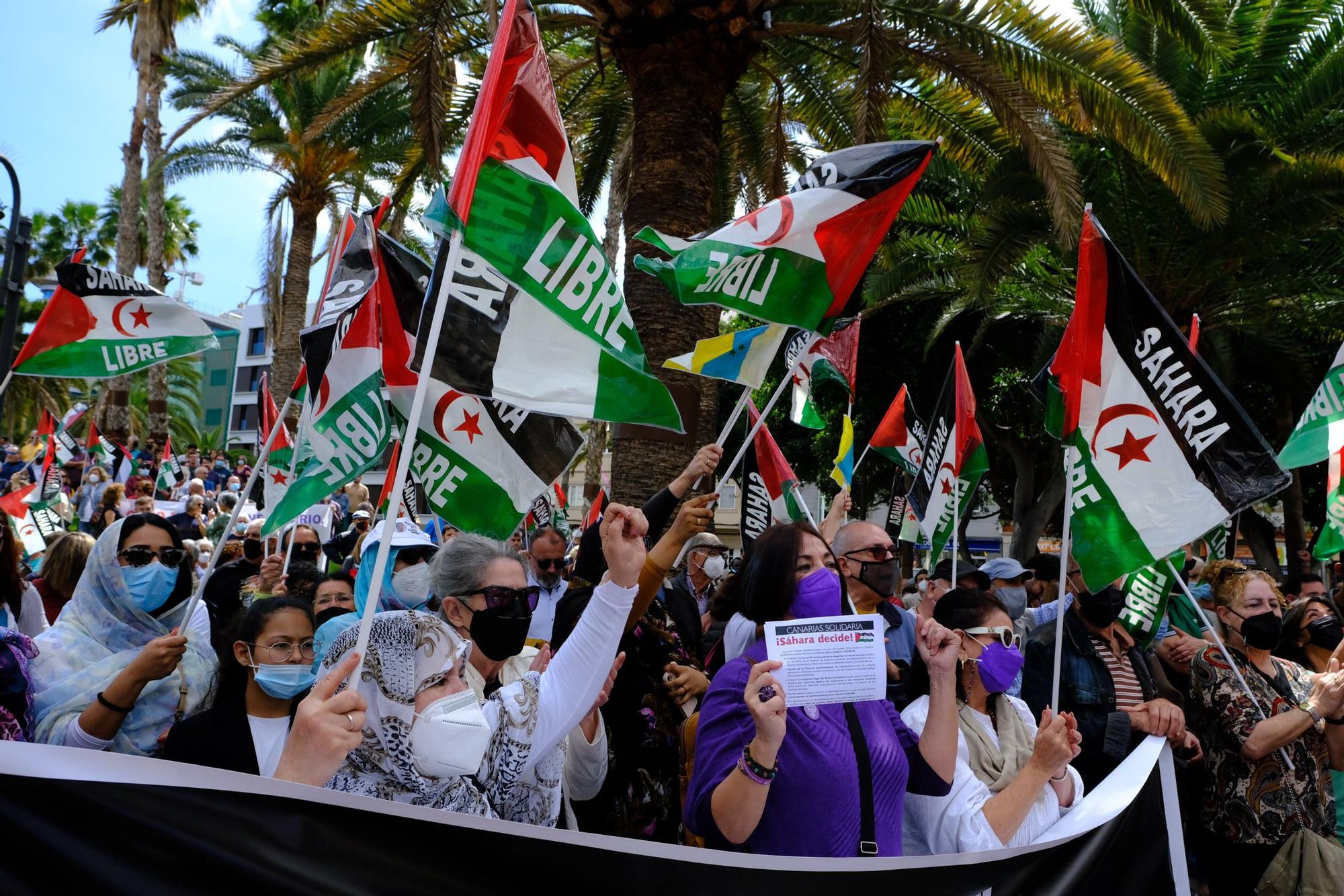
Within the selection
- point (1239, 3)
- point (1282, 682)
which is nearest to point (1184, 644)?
point (1282, 682)

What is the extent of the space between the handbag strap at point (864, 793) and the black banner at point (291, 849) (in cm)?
14

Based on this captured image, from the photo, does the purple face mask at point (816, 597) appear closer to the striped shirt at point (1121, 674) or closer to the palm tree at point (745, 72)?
the striped shirt at point (1121, 674)

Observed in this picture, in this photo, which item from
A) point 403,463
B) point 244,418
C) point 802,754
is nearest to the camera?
point 403,463

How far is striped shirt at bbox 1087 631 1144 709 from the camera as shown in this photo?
4648mm

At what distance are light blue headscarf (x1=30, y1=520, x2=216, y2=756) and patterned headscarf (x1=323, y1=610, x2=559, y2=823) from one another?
1282 millimetres

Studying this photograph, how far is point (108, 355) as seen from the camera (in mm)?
6539

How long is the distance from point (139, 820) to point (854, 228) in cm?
358

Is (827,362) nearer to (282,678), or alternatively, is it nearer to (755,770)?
(282,678)

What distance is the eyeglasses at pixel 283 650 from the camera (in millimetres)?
3484

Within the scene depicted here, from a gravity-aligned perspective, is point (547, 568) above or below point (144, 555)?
below

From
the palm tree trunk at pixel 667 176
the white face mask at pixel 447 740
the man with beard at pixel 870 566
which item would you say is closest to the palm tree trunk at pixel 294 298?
the palm tree trunk at pixel 667 176

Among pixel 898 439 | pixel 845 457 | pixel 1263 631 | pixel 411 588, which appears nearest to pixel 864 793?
pixel 1263 631

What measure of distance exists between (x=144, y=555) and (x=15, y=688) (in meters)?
0.83

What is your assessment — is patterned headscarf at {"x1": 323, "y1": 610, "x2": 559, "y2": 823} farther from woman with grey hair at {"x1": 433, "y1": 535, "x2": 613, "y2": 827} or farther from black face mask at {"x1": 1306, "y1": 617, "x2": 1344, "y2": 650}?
black face mask at {"x1": 1306, "y1": 617, "x2": 1344, "y2": 650}
